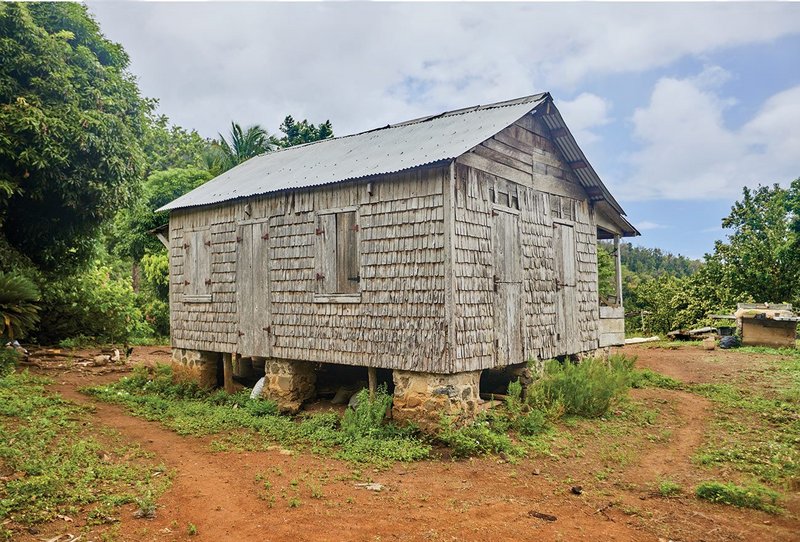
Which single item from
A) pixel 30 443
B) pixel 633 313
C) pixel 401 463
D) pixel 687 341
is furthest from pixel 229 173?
pixel 633 313

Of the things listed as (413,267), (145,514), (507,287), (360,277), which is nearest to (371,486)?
(145,514)

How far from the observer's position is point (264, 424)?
9734 millimetres

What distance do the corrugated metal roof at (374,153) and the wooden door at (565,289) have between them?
2681 mm

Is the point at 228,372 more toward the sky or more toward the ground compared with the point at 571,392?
more toward the sky

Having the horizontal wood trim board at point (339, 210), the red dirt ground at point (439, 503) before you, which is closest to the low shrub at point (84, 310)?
the red dirt ground at point (439, 503)

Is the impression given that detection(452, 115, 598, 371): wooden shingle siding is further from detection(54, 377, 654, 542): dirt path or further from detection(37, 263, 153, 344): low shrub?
detection(37, 263, 153, 344): low shrub

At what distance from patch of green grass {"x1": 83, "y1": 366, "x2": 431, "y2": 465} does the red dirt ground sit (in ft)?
1.36

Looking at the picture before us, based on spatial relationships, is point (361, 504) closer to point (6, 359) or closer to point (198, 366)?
point (6, 359)

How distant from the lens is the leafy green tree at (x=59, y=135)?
1294cm

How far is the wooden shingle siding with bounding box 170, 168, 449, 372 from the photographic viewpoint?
8.70m

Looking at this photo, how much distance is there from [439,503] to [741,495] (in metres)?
3.32

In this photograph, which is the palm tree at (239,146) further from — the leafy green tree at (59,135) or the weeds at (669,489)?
the weeds at (669,489)

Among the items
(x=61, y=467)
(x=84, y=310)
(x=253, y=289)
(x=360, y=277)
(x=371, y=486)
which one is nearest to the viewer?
(x=371, y=486)

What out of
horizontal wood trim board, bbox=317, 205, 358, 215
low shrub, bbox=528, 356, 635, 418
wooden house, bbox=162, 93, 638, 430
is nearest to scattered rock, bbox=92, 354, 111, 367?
wooden house, bbox=162, 93, 638, 430
